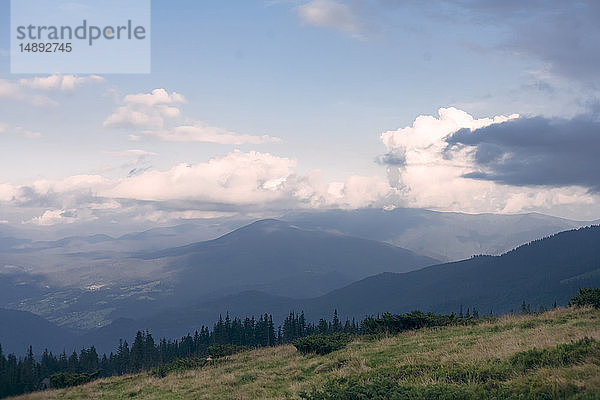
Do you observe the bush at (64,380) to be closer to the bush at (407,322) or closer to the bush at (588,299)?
the bush at (407,322)

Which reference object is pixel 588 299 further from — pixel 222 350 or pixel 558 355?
pixel 222 350

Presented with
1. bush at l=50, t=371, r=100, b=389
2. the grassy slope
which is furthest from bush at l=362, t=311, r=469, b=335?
bush at l=50, t=371, r=100, b=389

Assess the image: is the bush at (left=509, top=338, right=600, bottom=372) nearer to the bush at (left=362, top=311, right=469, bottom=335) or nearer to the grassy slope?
the grassy slope

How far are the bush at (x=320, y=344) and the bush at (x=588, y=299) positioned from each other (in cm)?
1632

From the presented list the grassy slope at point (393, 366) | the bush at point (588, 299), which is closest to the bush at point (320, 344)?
the grassy slope at point (393, 366)

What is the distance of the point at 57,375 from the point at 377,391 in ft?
100

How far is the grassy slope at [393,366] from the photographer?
1438 centimetres

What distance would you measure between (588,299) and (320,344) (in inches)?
734

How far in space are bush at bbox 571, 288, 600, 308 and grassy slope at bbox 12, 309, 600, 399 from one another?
1813mm

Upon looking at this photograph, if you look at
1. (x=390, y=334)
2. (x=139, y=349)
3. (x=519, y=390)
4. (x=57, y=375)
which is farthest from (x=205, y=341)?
(x=519, y=390)

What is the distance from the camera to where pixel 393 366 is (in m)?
18.0

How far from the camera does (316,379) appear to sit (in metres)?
18.8

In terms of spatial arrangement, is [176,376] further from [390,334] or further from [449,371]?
[449,371]

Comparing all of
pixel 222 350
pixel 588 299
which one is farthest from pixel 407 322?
pixel 222 350
